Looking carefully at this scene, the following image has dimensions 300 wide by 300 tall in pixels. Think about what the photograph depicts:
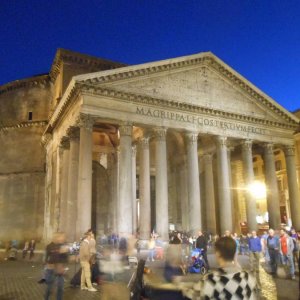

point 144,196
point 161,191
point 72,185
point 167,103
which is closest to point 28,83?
point 72,185

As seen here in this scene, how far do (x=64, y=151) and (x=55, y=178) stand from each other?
7.72 ft

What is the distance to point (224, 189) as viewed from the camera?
803 inches

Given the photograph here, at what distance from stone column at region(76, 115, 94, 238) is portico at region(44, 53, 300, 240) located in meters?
0.05

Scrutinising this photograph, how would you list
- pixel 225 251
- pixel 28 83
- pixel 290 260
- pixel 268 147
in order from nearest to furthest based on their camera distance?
pixel 225 251
pixel 290 260
pixel 268 147
pixel 28 83

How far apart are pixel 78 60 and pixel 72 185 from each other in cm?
1141

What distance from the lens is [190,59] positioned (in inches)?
808

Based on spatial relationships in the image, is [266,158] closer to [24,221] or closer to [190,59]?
[190,59]

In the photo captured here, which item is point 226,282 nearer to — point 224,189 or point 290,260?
point 290,260

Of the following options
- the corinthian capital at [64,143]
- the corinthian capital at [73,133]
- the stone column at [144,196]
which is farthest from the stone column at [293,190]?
the corinthian capital at [64,143]

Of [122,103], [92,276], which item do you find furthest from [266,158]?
[92,276]

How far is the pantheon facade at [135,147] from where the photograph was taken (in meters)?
17.9

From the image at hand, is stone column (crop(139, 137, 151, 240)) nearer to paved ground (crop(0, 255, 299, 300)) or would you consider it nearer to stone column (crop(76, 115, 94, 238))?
stone column (crop(76, 115, 94, 238))

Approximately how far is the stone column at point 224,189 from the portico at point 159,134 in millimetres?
61

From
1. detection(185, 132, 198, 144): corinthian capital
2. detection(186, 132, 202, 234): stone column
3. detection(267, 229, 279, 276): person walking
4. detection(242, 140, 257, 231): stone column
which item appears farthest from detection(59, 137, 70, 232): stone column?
detection(267, 229, 279, 276): person walking
